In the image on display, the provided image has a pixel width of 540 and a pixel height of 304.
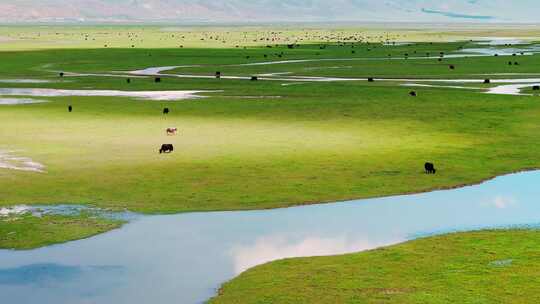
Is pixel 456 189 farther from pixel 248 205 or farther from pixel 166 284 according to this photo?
pixel 166 284

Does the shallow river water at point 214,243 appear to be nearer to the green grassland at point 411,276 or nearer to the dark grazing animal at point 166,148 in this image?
the green grassland at point 411,276

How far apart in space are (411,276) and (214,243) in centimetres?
637

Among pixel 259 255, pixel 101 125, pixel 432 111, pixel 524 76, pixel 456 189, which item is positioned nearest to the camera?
pixel 259 255

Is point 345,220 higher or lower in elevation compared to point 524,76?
lower

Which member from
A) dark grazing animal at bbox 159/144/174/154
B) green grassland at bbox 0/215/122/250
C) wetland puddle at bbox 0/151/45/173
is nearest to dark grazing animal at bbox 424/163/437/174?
dark grazing animal at bbox 159/144/174/154

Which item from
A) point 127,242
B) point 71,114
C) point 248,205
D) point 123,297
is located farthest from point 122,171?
point 71,114

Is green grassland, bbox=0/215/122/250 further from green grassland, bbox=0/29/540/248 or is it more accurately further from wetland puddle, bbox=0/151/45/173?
wetland puddle, bbox=0/151/45/173

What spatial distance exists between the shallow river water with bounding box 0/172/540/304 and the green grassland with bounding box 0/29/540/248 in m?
1.80

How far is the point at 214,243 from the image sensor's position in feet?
88.1

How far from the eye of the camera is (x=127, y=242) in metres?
27.1

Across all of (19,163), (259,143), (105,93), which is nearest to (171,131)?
(259,143)

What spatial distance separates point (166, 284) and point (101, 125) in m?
32.0

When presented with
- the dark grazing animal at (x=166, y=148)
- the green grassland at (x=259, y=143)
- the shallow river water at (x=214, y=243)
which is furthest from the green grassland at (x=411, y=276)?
the dark grazing animal at (x=166, y=148)

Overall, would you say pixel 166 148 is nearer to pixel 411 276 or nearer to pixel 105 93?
pixel 411 276
